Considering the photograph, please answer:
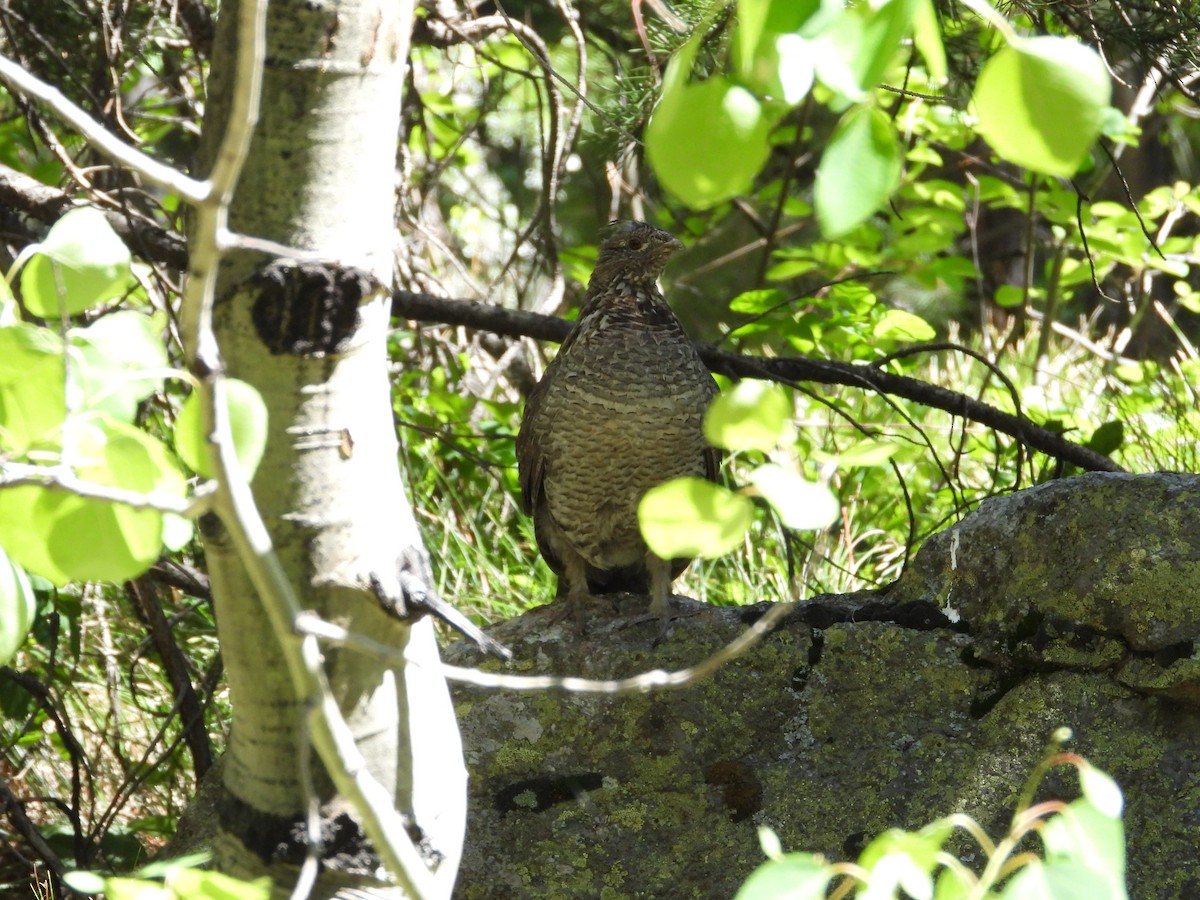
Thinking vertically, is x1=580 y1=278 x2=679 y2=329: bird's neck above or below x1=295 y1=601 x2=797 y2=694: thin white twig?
below

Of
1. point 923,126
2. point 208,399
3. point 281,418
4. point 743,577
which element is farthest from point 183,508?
point 923,126

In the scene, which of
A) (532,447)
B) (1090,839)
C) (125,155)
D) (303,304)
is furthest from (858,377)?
(125,155)

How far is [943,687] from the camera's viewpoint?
2633mm

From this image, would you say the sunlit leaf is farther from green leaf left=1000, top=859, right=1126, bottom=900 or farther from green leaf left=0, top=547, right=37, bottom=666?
green leaf left=0, top=547, right=37, bottom=666

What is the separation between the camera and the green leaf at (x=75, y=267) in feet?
3.92

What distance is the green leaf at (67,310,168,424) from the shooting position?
1194mm

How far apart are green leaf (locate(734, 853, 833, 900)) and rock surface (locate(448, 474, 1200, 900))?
1477 mm

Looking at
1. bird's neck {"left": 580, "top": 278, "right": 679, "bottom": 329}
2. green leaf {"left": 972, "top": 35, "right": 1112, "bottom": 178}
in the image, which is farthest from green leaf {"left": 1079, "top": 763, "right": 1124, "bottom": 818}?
bird's neck {"left": 580, "top": 278, "right": 679, "bottom": 329}

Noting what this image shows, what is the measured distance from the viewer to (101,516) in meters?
1.14

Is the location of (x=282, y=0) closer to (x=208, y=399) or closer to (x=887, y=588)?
(x=208, y=399)

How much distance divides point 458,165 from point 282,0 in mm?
5428

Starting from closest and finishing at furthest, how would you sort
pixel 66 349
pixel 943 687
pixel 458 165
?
pixel 66 349
pixel 943 687
pixel 458 165

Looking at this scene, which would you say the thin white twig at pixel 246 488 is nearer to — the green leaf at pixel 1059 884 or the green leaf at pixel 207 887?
the green leaf at pixel 207 887

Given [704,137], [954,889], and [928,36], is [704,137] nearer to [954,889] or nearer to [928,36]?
[928,36]
